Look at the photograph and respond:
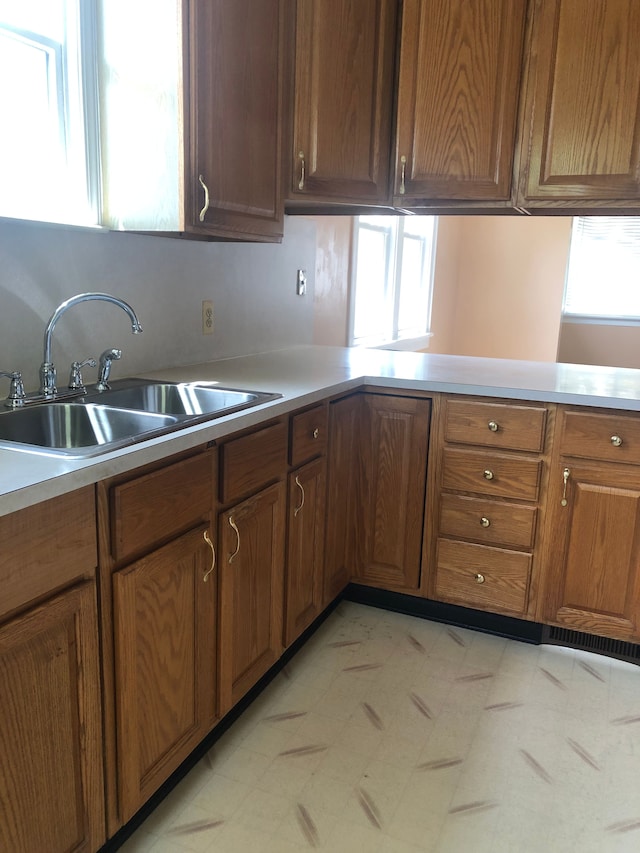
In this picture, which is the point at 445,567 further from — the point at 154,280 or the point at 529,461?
the point at 154,280

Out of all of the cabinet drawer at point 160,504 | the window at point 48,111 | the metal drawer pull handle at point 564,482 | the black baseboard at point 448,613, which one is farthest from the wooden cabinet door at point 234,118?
the black baseboard at point 448,613

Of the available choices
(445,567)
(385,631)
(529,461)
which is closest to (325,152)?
(529,461)

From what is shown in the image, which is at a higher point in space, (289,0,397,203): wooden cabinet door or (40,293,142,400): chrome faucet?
(289,0,397,203): wooden cabinet door

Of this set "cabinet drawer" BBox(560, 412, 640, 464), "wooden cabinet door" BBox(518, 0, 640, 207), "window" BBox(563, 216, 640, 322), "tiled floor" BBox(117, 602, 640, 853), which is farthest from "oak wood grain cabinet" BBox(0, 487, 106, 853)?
"window" BBox(563, 216, 640, 322)

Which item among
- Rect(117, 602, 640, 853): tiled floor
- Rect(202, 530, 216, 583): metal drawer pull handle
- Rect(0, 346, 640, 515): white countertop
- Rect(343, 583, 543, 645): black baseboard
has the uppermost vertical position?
Rect(0, 346, 640, 515): white countertop

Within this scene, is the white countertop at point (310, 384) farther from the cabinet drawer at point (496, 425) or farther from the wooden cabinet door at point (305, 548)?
the wooden cabinet door at point (305, 548)

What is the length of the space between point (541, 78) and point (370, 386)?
1.17 meters

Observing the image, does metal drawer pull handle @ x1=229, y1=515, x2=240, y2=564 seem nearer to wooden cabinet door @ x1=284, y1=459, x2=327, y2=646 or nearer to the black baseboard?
wooden cabinet door @ x1=284, y1=459, x2=327, y2=646

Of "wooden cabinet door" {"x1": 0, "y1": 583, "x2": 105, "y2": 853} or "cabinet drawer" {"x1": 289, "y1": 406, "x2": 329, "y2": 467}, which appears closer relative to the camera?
"wooden cabinet door" {"x1": 0, "y1": 583, "x2": 105, "y2": 853}

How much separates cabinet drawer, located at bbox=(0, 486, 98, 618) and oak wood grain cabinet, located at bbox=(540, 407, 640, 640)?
149 centimetres

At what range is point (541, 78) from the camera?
2.31 metres

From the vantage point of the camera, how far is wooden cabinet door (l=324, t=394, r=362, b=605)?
2209 millimetres

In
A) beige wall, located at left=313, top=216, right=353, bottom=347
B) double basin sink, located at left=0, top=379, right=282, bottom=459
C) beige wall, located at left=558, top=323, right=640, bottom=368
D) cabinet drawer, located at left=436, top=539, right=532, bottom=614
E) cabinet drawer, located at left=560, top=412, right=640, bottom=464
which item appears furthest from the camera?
beige wall, located at left=558, top=323, right=640, bottom=368

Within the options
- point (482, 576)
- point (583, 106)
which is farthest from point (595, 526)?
point (583, 106)
